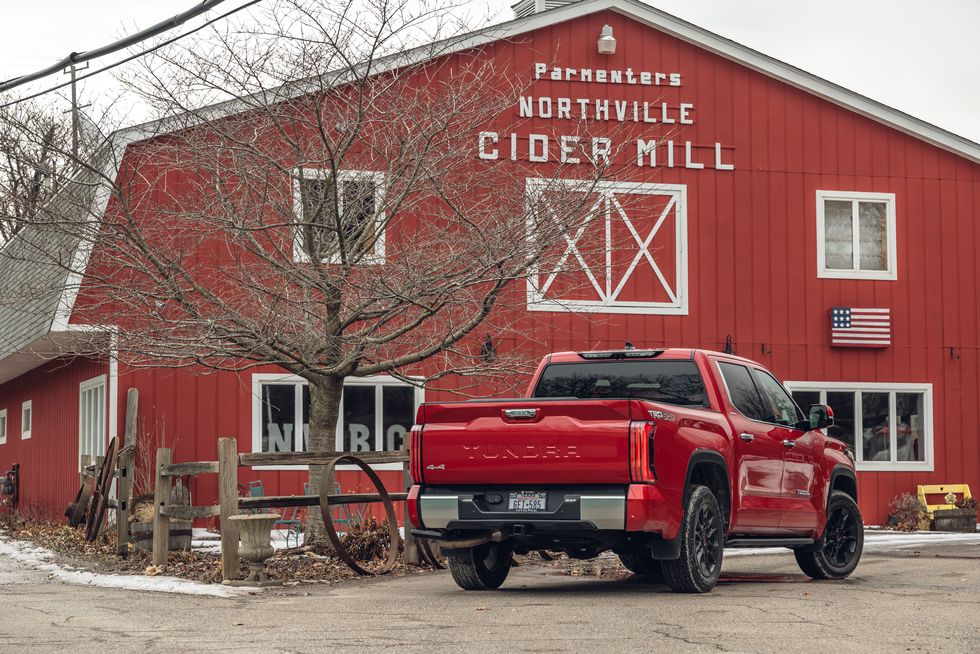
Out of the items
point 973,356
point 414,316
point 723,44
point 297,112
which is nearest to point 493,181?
point 414,316

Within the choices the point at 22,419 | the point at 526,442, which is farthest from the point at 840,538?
the point at 22,419

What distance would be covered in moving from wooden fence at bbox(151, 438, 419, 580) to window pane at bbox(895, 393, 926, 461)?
35.3 feet

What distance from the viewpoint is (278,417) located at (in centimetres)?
2017

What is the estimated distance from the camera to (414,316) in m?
A: 17.3

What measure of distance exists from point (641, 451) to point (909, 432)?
13688 mm

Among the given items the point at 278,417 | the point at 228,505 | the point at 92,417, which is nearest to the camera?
the point at 228,505

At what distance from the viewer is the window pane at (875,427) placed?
22703 millimetres

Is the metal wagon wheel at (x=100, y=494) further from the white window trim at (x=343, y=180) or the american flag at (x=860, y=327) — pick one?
the american flag at (x=860, y=327)

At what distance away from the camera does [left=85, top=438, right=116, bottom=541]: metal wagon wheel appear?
17.1 meters

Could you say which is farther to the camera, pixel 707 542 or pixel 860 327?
pixel 860 327

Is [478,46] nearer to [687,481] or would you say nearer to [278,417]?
[278,417]

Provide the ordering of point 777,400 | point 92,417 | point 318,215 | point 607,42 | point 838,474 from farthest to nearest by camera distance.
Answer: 1. point 607,42
2. point 92,417
3. point 318,215
4. point 838,474
5. point 777,400

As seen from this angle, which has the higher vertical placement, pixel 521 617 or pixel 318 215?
pixel 318 215

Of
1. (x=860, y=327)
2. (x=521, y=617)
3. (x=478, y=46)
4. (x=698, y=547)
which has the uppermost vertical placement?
(x=478, y=46)
